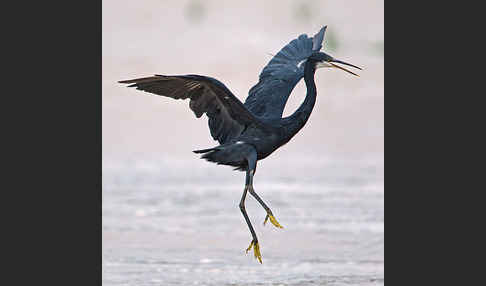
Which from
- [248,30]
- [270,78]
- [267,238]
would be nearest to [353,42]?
[248,30]

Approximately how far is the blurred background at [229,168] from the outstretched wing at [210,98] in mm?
1940

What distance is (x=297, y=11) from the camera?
3775 cm

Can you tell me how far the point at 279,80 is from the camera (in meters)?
10.9

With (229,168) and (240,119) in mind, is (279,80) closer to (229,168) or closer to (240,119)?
(240,119)

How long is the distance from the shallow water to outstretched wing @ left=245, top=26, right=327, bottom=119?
75.5 inches

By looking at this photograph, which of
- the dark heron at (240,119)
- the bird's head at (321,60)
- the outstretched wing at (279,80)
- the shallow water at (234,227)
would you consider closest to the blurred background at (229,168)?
the shallow water at (234,227)

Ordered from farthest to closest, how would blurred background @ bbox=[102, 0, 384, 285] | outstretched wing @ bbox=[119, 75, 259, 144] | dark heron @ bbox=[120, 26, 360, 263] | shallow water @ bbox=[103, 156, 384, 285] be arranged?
blurred background @ bbox=[102, 0, 384, 285], shallow water @ bbox=[103, 156, 384, 285], dark heron @ bbox=[120, 26, 360, 263], outstretched wing @ bbox=[119, 75, 259, 144]

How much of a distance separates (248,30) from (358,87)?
5615 millimetres

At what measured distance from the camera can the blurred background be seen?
39.8 ft

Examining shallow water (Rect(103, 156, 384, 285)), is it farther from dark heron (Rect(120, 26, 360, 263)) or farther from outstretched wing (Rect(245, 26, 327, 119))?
outstretched wing (Rect(245, 26, 327, 119))

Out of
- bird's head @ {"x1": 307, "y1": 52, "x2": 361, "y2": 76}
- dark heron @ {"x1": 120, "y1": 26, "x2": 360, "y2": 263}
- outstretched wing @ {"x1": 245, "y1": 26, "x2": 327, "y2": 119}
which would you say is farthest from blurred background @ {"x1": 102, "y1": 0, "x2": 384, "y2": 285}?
bird's head @ {"x1": 307, "y1": 52, "x2": 361, "y2": 76}

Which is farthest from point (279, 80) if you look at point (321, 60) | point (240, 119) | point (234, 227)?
point (234, 227)

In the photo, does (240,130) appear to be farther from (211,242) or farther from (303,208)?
(303,208)

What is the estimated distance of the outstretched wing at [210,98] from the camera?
8859mm
